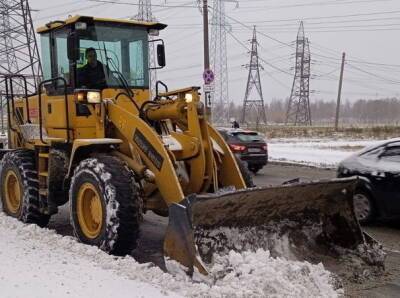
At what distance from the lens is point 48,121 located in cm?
858

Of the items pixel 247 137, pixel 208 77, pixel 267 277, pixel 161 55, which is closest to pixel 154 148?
→ pixel 267 277

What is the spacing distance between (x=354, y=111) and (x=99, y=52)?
137004mm

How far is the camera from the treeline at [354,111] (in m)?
123

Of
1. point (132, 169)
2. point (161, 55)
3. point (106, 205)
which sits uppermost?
point (161, 55)

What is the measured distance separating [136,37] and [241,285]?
4590mm

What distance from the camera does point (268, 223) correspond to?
653cm

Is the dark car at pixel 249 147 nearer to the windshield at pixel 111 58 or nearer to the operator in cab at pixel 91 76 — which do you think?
the windshield at pixel 111 58

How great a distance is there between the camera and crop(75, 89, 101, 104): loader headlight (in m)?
7.46

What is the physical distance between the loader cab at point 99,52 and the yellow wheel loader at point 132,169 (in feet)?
0.05

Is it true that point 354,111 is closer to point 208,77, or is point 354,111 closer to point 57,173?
point 208,77

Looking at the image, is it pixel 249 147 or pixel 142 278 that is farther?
pixel 249 147

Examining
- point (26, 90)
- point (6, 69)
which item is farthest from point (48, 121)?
point (6, 69)

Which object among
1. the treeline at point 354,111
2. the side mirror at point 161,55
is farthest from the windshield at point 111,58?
the treeline at point 354,111

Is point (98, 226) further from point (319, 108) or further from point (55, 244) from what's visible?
point (319, 108)
